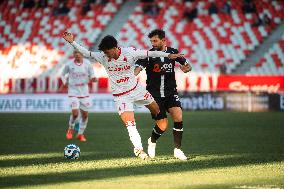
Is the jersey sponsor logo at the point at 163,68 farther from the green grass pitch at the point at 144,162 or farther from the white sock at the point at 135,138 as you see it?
the green grass pitch at the point at 144,162

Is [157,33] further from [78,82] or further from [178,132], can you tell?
[78,82]

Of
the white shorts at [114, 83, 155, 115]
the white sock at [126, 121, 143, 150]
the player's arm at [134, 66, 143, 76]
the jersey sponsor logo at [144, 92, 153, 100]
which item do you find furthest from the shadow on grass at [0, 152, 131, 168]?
the player's arm at [134, 66, 143, 76]

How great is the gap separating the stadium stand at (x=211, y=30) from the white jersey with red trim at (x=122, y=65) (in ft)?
84.7

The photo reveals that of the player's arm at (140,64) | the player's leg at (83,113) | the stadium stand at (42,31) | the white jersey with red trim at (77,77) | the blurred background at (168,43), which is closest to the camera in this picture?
the player's arm at (140,64)

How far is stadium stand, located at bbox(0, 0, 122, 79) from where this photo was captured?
41250 mm

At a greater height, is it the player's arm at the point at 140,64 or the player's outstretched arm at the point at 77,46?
the player's outstretched arm at the point at 77,46

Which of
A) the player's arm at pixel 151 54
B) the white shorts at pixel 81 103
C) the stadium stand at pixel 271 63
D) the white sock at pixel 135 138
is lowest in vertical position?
the white sock at pixel 135 138

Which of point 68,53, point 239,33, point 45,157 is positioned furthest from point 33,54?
point 45,157

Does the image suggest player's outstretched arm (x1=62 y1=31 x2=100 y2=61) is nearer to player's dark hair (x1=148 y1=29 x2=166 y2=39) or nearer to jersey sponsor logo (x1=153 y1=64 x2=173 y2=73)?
player's dark hair (x1=148 y1=29 x2=166 y2=39)

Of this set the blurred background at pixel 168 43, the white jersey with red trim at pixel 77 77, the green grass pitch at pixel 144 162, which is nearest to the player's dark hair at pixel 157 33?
the green grass pitch at pixel 144 162

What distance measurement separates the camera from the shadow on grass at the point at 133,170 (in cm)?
931

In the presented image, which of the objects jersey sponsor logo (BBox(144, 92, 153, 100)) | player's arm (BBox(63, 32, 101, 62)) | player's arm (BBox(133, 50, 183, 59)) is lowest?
jersey sponsor logo (BBox(144, 92, 153, 100))

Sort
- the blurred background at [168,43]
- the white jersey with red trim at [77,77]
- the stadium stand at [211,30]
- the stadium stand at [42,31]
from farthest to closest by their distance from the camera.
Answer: the stadium stand at [42,31] < the stadium stand at [211,30] < the blurred background at [168,43] < the white jersey with red trim at [77,77]

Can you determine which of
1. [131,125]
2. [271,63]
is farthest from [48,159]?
[271,63]
